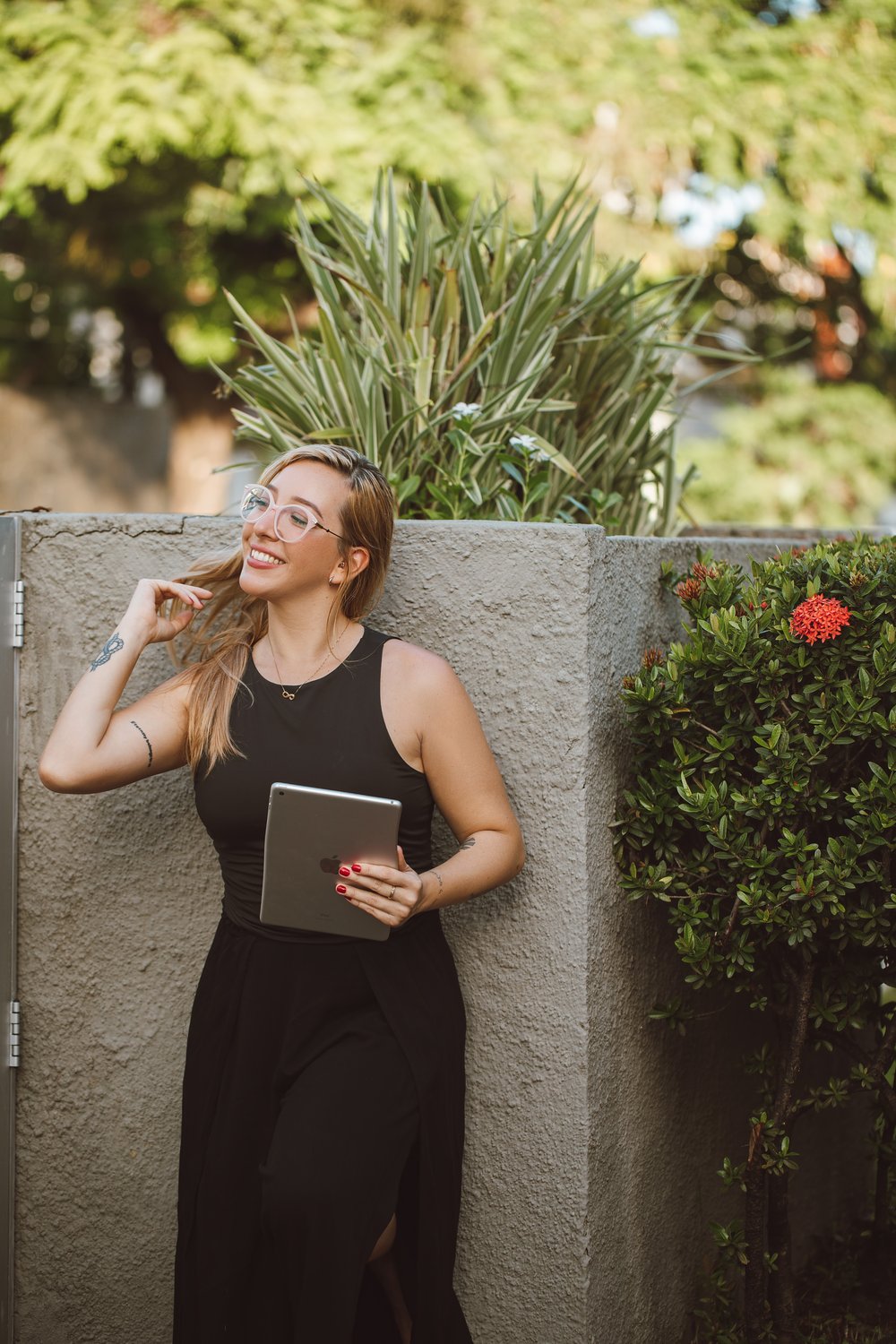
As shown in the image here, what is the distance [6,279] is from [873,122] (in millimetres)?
7657

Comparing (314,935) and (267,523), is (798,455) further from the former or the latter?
(314,935)

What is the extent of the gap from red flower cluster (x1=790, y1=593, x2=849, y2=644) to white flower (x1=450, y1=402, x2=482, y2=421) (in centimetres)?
98

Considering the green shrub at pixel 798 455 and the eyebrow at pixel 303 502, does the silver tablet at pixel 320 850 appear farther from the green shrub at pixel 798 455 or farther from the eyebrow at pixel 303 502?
the green shrub at pixel 798 455

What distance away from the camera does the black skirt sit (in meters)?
2.26

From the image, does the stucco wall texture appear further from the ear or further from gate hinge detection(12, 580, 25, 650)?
the ear

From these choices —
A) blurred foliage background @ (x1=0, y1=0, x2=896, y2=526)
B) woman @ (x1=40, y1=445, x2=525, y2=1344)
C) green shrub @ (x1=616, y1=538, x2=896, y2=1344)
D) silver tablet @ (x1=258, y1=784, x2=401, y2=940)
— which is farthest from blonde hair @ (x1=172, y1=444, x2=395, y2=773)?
blurred foliage background @ (x1=0, y1=0, x2=896, y2=526)

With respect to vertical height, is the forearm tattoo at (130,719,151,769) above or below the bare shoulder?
below

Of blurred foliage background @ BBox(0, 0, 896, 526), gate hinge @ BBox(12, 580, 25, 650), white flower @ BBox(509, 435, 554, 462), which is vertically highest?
blurred foliage background @ BBox(0, 0, 896, 526)

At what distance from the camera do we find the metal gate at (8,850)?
2846 millimetres

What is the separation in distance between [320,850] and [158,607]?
77cm

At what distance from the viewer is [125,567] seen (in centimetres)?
284

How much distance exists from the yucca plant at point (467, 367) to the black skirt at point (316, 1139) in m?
1.19

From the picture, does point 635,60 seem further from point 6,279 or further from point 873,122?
point 6,279

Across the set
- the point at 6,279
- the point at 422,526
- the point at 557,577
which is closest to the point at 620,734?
the point at 557,577
